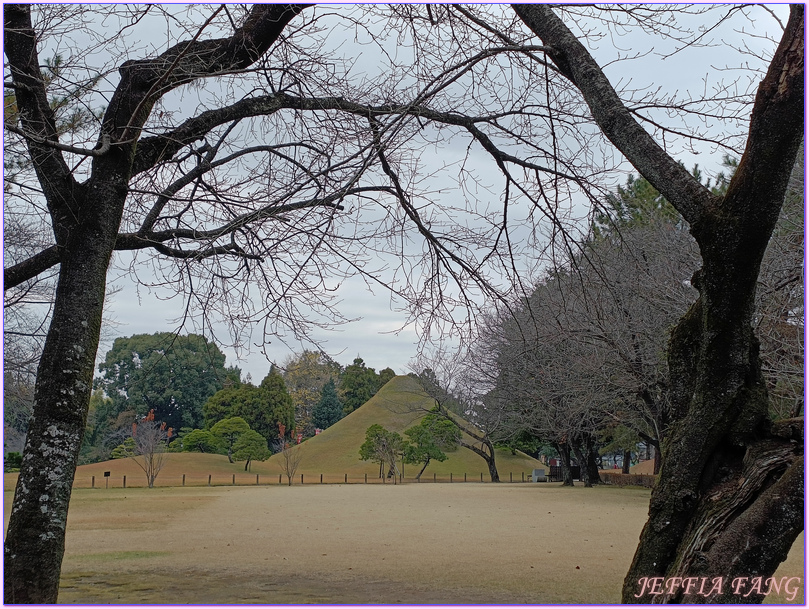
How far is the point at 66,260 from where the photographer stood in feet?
17.5

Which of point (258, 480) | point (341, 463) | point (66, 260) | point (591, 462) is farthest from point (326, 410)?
point (66, 260)

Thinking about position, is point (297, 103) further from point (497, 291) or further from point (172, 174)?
point (497, 291)

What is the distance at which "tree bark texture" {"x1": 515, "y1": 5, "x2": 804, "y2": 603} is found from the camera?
3.38 metres

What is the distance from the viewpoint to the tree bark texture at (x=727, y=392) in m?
3.38

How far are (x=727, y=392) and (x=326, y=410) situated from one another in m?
52.9

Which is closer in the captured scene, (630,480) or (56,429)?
(56,429)

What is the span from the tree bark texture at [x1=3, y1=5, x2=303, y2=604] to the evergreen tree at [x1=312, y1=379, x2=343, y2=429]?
50.5 metres

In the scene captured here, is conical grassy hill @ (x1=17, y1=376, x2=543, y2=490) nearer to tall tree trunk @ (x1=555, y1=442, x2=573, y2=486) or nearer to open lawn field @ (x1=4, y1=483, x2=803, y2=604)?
tall tree trunk @ (x1=555, y1=442, x2=573, y2=486)

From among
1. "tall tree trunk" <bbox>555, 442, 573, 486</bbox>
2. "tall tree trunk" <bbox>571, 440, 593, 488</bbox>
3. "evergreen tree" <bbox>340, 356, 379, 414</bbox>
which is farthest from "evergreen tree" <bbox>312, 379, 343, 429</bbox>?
"tall tree trunk" <bbox>571, 440, 593, 488</bbox>

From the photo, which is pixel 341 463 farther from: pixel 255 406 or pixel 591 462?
pixel 591 462

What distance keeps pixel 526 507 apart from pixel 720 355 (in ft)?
49.2

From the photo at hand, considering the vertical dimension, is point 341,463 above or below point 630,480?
below

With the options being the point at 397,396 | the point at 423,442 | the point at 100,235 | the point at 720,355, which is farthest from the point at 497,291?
the point at 397,396

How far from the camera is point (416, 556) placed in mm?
9375
